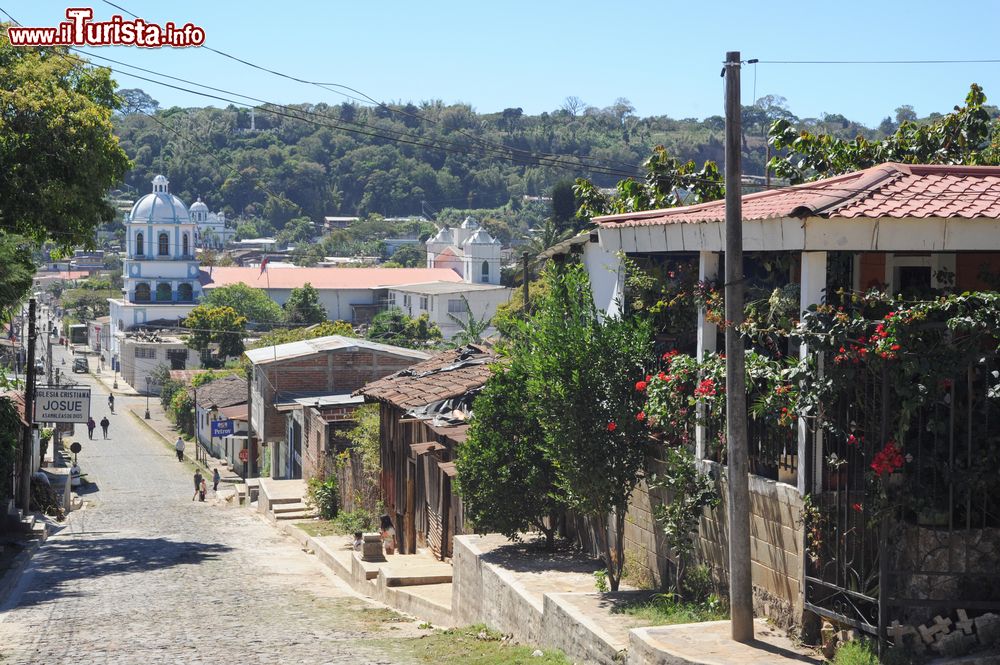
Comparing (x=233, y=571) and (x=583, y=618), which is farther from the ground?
(x=583, y=618)

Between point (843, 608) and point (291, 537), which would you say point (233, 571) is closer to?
point (291, 537)

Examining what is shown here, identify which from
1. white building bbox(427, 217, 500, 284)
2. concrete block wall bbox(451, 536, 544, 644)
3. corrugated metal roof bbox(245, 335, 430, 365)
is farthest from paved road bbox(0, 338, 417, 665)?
white building bbox(427, 217, 500, 284)

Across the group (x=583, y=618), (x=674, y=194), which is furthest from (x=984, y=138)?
(x=583, y=618)

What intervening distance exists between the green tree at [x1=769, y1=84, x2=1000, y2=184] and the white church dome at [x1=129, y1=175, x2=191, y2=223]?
290ft

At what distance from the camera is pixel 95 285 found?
132250 millimetres

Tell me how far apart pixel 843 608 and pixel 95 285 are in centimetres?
13299

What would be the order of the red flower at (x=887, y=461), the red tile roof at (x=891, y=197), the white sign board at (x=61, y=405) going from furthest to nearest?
the white sign board at (x=61, y=405) < the red tile roof at (x=891, y=197) < the red flower at (x=887, y=461)

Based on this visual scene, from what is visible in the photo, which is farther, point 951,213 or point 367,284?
point 367,284

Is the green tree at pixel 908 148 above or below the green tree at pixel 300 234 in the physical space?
below

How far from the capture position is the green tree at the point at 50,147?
2097 cm

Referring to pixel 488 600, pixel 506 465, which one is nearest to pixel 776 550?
pixel 488 600

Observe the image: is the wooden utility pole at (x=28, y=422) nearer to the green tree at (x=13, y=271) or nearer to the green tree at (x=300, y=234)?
the green tree at (x=13, y=271)

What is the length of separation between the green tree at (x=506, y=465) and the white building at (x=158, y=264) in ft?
292

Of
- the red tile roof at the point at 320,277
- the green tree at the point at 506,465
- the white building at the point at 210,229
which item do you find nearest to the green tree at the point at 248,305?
the red tile roof at the point at 320,277
